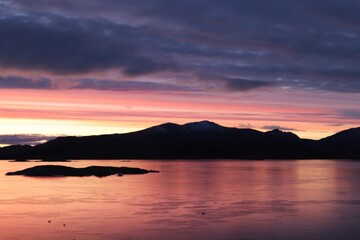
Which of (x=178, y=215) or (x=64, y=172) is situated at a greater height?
(x=64, y=172)

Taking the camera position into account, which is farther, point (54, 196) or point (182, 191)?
point (182, 191)

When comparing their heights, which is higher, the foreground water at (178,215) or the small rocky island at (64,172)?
the small rocky island at (64,172)

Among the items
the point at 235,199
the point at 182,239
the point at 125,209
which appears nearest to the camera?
the point at 182,239

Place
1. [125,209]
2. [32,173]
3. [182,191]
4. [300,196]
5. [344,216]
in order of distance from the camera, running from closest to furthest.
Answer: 1. [344,216]
2. [125,209]
3. [300,196]
4. [182,191]
5. [32,173]

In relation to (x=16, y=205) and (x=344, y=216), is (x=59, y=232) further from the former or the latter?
(x=344, y=216)

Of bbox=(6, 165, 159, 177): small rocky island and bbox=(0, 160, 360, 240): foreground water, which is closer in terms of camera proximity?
bbox=(0, 160, 360, 240): foreground water

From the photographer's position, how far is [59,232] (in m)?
38.9

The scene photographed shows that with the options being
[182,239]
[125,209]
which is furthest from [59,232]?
[125,209]

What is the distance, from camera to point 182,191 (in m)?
75.0

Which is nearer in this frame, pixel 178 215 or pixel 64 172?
pixel 178 215

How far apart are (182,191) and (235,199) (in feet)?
45.6

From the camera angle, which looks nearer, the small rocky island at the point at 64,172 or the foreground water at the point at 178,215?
the foreground water at the point at 178,215

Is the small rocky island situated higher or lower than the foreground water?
higher

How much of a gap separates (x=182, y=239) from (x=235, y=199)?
90.0 ft
